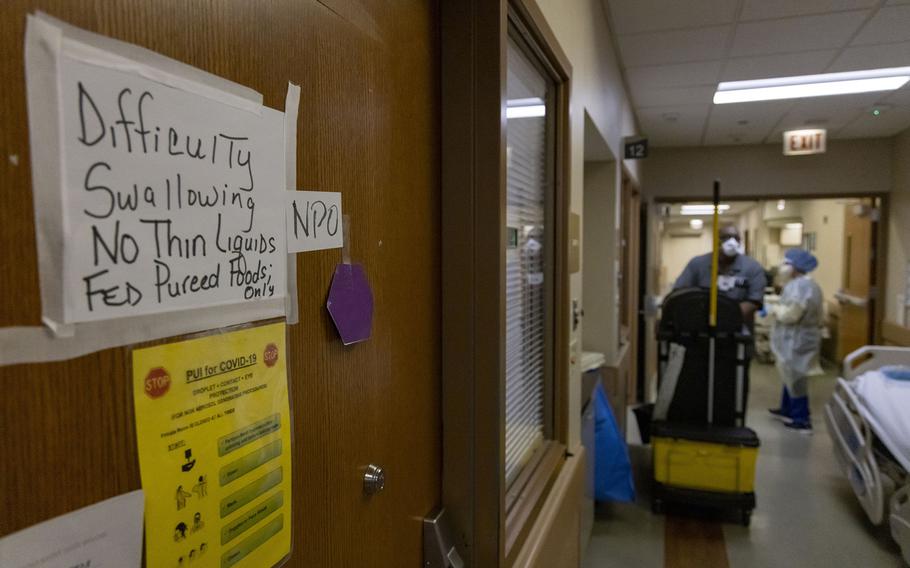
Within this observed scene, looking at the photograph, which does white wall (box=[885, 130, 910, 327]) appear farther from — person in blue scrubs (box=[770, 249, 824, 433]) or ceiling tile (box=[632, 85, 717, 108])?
ceiling tile (box=[632, 85, 717, 108])

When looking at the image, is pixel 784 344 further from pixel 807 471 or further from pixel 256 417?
pixel 256 417

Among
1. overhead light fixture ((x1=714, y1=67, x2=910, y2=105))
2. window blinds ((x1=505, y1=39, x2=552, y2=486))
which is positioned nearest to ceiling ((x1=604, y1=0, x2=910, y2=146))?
overhead light fixture ((x1=714, y1=67, x2=910, y2=105))

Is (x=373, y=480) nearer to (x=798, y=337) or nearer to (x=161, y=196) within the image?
(x=161, y=196)

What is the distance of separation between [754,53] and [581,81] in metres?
1.99

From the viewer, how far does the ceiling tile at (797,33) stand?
291 cm

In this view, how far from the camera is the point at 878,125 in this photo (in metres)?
5.09

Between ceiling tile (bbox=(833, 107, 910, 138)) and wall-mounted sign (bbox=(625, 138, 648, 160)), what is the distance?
7.94 ft

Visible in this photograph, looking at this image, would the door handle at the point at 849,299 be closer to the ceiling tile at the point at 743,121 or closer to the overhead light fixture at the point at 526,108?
the ceiling tile at the point at 743,121

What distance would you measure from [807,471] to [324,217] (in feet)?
14.5

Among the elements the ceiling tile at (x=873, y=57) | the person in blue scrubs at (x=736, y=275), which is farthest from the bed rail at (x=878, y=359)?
the ceiling tile at (x=873, y=57)

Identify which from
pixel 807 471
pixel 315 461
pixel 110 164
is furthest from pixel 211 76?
pixel 807 471

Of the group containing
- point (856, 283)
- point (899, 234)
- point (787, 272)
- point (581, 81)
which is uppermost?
point (581, 81)

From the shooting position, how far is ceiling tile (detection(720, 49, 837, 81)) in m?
3.46

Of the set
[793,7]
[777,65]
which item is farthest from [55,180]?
[777,65]
